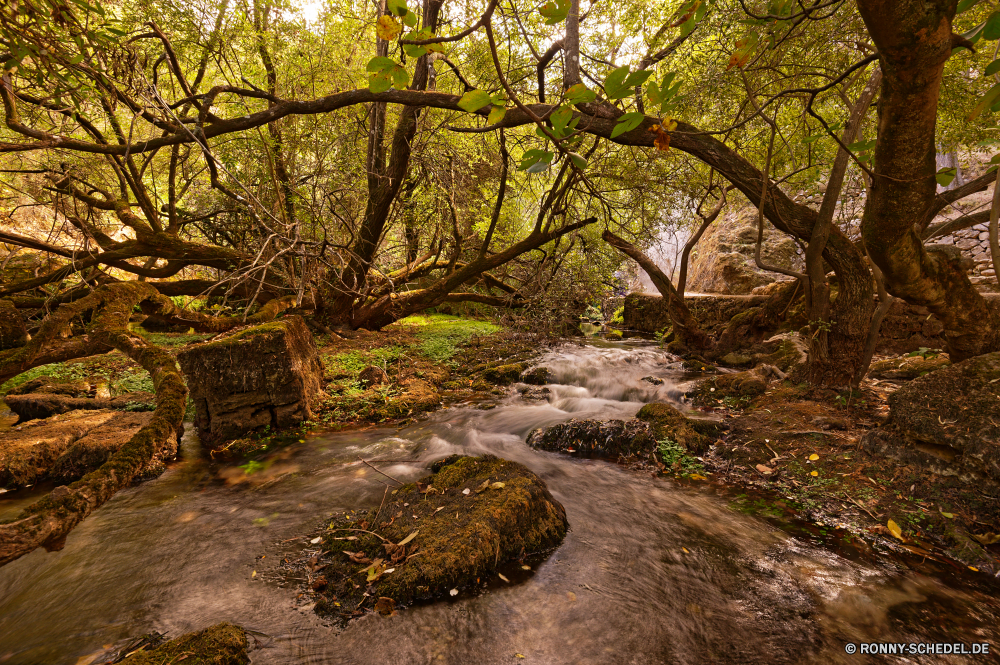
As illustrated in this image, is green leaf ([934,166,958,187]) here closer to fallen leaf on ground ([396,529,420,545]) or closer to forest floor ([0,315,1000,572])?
forest floor ([0,315,1000,572])

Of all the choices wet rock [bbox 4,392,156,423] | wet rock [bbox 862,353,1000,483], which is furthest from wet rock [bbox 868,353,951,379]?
wet rock [bbox 4,392,156,423]

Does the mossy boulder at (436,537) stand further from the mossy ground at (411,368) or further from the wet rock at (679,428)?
the mossy ground at (411,368)

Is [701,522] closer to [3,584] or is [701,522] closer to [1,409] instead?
[3,584]

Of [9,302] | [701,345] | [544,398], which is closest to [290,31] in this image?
[9,302]

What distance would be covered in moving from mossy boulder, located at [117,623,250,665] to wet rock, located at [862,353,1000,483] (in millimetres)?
5032

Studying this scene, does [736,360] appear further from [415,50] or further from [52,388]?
[52,388]

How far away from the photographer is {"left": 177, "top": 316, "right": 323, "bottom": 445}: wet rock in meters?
4.61

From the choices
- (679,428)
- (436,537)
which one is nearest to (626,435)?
(679,428)

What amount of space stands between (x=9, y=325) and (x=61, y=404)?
309 centimetres

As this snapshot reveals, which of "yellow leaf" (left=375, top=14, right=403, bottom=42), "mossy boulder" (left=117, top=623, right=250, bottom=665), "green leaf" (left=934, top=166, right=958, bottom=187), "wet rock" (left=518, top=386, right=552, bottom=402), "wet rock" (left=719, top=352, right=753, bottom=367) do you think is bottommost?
"mossy boulder" (left=117, top=623, right=250, bottom=665)

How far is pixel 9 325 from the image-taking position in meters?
6.78

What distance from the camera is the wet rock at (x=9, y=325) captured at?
6.71 metres

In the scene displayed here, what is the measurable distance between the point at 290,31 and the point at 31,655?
348 inches

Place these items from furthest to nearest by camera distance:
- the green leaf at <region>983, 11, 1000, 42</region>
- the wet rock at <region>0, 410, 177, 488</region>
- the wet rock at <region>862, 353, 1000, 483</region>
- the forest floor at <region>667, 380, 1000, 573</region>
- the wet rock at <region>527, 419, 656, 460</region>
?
the wet rock at <region>527, 419, 656, 460</region>, the wet rock at <region>0, 410, 177, 488</region>, the wet rock at <region>862, 353, 1000, 483</region>, the forest floor at <region>667, 380, 1000, 573</region>, the green leaf at <region>983, 11, 1000, 42</region>
